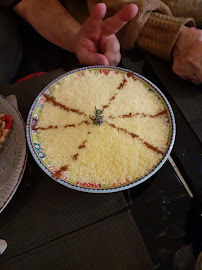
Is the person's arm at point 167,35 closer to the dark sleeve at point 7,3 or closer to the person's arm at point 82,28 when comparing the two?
the person's arm at point 82,28

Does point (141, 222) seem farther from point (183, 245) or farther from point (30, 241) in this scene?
point (30, 241)

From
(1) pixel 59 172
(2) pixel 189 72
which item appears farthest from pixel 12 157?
(2) pixel 189 72

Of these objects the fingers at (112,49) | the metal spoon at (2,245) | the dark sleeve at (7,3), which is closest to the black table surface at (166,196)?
the metal spoon at (2,245)

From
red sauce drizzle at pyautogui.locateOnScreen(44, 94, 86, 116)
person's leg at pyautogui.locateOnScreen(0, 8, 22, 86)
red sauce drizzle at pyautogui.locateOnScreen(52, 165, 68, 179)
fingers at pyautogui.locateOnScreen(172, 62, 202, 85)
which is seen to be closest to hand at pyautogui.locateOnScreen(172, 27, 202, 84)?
fingers at pyautogui.locateOnScreen(172, 62, 202, 85)

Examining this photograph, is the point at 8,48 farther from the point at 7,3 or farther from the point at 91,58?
the point at 91,58

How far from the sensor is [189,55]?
0.93m

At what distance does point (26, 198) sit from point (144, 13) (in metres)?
0.72

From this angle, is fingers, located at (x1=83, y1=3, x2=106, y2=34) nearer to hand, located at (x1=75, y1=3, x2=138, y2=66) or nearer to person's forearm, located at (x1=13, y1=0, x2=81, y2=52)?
hand, located at (x1=75, y1=3, x2=138, y2=66)

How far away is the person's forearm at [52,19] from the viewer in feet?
3.81

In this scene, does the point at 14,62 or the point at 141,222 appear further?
the point at 14,62

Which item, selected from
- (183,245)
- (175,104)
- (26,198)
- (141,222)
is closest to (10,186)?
(26,198)

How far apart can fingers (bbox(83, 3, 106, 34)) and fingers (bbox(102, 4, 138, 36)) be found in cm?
3

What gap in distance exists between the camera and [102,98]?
2.80 feet

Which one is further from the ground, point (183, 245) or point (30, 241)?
point (30, 241)
